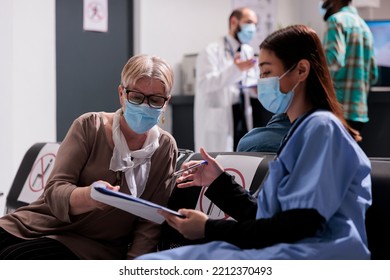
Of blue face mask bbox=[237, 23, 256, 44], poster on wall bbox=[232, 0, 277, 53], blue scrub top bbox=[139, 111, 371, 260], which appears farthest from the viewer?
poster on wall bbox=[232, 0, 277, 53]

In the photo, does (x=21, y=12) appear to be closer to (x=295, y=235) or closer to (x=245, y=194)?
(x=245, y=194)

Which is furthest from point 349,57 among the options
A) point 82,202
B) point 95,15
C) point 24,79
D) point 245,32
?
point 82,202

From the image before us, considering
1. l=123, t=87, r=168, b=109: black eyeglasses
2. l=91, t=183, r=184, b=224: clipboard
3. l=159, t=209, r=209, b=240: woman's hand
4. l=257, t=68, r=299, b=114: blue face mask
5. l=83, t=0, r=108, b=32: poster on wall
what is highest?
l=83, t=0, r=108, b=32: poster on wall

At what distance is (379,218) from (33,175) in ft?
5.57

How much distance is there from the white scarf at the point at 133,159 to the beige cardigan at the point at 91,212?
2 centimetres

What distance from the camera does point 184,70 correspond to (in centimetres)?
573

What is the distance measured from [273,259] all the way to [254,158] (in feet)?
2.36

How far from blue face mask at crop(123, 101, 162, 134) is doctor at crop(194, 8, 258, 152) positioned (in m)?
2.62

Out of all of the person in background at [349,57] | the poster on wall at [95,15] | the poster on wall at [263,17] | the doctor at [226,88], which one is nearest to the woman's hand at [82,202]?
the person in background at [349,57]

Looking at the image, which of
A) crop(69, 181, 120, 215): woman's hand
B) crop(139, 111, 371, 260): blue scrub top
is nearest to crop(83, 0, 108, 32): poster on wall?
crop(69, 181, 120, 215): woman's hand

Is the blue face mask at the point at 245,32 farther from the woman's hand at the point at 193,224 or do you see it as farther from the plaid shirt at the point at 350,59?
the woman's hand at the point at 193,224

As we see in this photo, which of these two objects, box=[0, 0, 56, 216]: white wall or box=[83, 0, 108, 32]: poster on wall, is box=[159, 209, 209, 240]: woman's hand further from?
box=[83, 0, 108, 32]: poster on wall

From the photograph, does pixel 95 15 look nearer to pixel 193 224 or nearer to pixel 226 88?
pixel 226 88

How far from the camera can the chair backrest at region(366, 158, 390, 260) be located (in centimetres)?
159
